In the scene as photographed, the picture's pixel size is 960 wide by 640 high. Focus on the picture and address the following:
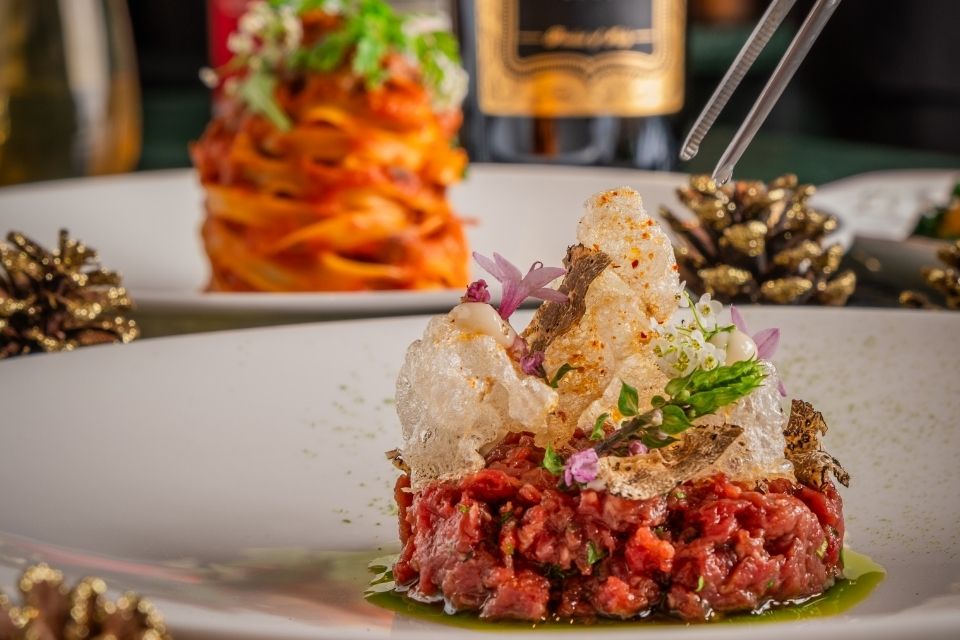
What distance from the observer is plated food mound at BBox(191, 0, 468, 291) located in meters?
2.75

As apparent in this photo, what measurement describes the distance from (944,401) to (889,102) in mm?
4795

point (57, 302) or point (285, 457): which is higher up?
point (57, 302)

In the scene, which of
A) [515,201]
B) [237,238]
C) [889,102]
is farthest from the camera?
[889,102]

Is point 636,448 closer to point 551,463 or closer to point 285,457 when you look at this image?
point 551,463

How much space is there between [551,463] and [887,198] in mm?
Result: 2210

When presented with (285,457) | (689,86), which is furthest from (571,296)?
(689,86)

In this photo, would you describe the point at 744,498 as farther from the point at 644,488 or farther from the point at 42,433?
the point at 42,433

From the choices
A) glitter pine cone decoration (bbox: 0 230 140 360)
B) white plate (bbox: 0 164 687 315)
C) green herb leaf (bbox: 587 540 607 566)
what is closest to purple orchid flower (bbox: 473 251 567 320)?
green herb leaf (bbox: 587 540 607 566)

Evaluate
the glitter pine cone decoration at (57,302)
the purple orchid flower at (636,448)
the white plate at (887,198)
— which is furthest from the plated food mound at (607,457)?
the white plate at (887,198)

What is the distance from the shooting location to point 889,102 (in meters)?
6.22

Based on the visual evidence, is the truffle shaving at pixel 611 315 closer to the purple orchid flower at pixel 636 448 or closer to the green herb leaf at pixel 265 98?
the purple orchid flower at pixel 636 448

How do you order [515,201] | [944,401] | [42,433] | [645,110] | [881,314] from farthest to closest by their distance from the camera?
[645,110]
[515,201]
[881,314]
[944,401]
[42,433]

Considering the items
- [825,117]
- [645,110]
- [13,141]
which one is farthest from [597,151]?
[825,117]

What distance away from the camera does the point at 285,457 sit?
162cm
